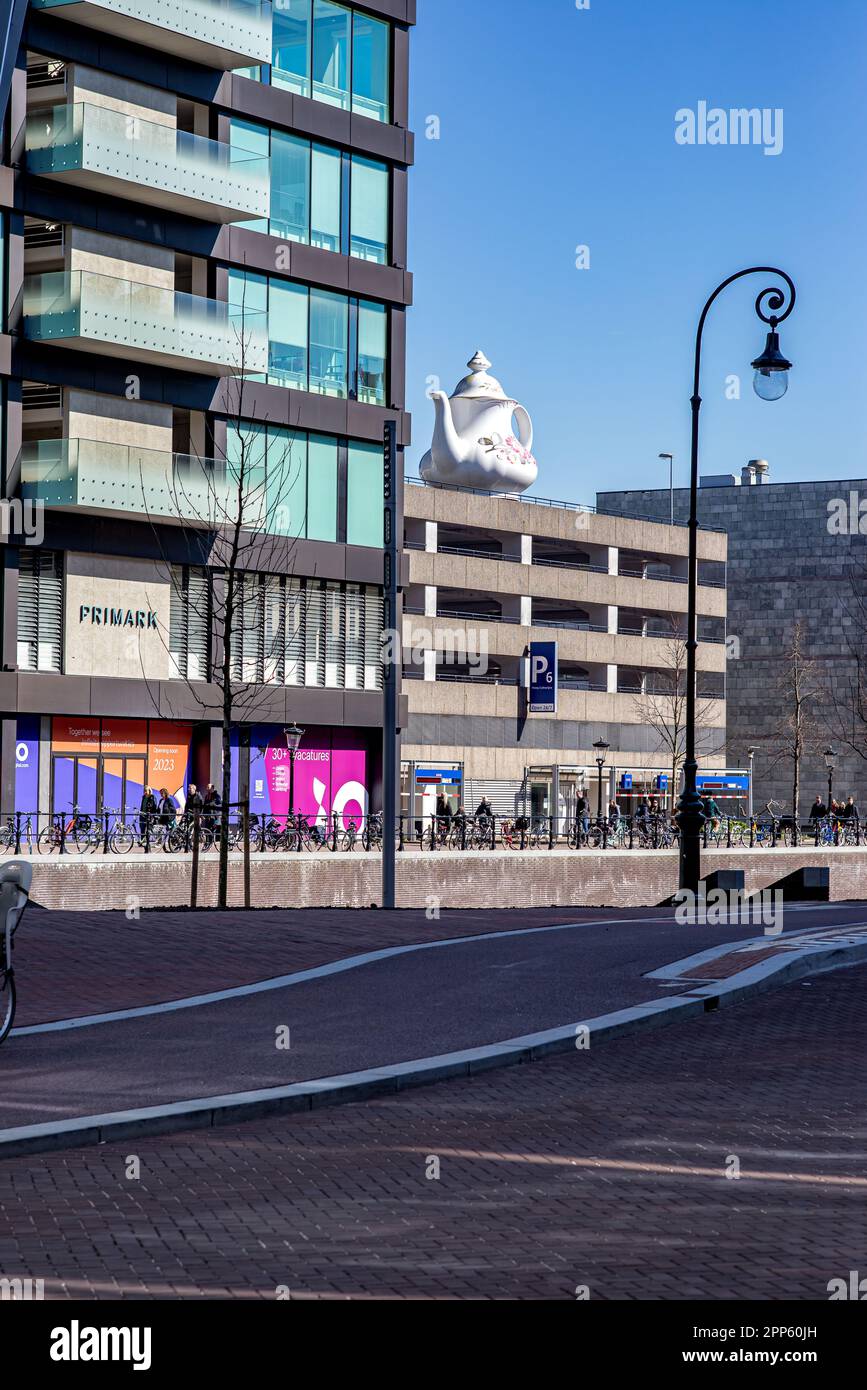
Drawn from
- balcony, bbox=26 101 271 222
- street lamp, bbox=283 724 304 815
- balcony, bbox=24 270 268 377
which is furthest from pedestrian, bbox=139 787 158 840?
balcony, bbox=26 101 271 222

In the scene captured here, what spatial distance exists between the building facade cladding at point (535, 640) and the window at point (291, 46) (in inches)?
803

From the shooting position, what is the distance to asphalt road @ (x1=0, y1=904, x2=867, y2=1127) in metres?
10.6

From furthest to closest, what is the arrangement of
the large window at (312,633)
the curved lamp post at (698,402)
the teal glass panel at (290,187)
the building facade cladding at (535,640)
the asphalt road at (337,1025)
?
the building facade cladding at (535,640), the teal glass panel at (290,187), the large window at (312,633), the curved lamp post at (698,402), the asphalt road at (337,1025)

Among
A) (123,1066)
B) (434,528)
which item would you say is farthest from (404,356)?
(123,1066)

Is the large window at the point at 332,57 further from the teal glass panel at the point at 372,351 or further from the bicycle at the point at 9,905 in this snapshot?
the bicycle at the point at 9,905

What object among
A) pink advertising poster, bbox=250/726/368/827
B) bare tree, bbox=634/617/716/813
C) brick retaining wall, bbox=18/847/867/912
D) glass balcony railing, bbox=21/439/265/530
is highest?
glass balcony railing, bbox=21/439/265/530

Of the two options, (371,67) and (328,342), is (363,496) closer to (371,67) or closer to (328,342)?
(328,342)

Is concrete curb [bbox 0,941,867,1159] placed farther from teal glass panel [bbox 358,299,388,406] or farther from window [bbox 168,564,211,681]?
teal glass panel [bbox 358,299,388,406]

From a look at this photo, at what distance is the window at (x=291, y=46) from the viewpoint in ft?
163

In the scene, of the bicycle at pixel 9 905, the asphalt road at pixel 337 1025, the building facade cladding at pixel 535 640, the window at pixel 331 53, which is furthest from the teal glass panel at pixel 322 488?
the bicycle at pixel 9 905

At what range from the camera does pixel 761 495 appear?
96.1 m

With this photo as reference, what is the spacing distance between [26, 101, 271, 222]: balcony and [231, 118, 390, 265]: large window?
38.6 inches
